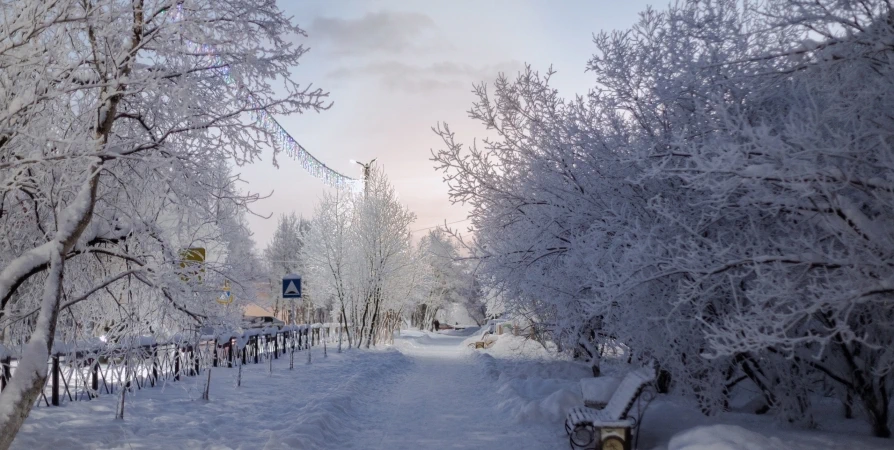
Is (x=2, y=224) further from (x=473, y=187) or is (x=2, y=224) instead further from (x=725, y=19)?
(x=725, y=19)

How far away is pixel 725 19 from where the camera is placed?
880cm

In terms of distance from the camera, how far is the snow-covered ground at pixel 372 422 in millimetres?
7298

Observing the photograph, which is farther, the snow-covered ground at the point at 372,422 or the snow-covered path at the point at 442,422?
the snow-covered path at the point at 442,422

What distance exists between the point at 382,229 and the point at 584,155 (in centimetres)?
2213

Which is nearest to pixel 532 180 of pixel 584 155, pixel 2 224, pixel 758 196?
pixel 584 155

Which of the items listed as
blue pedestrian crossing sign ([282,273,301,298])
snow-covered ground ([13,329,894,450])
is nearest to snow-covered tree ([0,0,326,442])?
snow-covered ground ([13,329,894,450])

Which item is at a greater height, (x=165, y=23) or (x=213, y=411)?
(x=165, y=23)

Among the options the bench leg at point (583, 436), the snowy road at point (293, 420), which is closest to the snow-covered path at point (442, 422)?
the snowy road at point (293, 420)

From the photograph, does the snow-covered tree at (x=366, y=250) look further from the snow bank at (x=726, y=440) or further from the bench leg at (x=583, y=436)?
the snow bank at (x=726, y=440)

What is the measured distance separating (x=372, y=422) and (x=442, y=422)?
1.05 m

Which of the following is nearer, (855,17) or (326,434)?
(855,17)

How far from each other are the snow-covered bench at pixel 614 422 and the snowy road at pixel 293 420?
0.53 meters

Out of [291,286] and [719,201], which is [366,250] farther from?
[719,201]

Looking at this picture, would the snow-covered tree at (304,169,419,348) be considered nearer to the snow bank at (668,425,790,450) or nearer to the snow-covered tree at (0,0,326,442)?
the snow-covered tree at (0,0,326,442)
